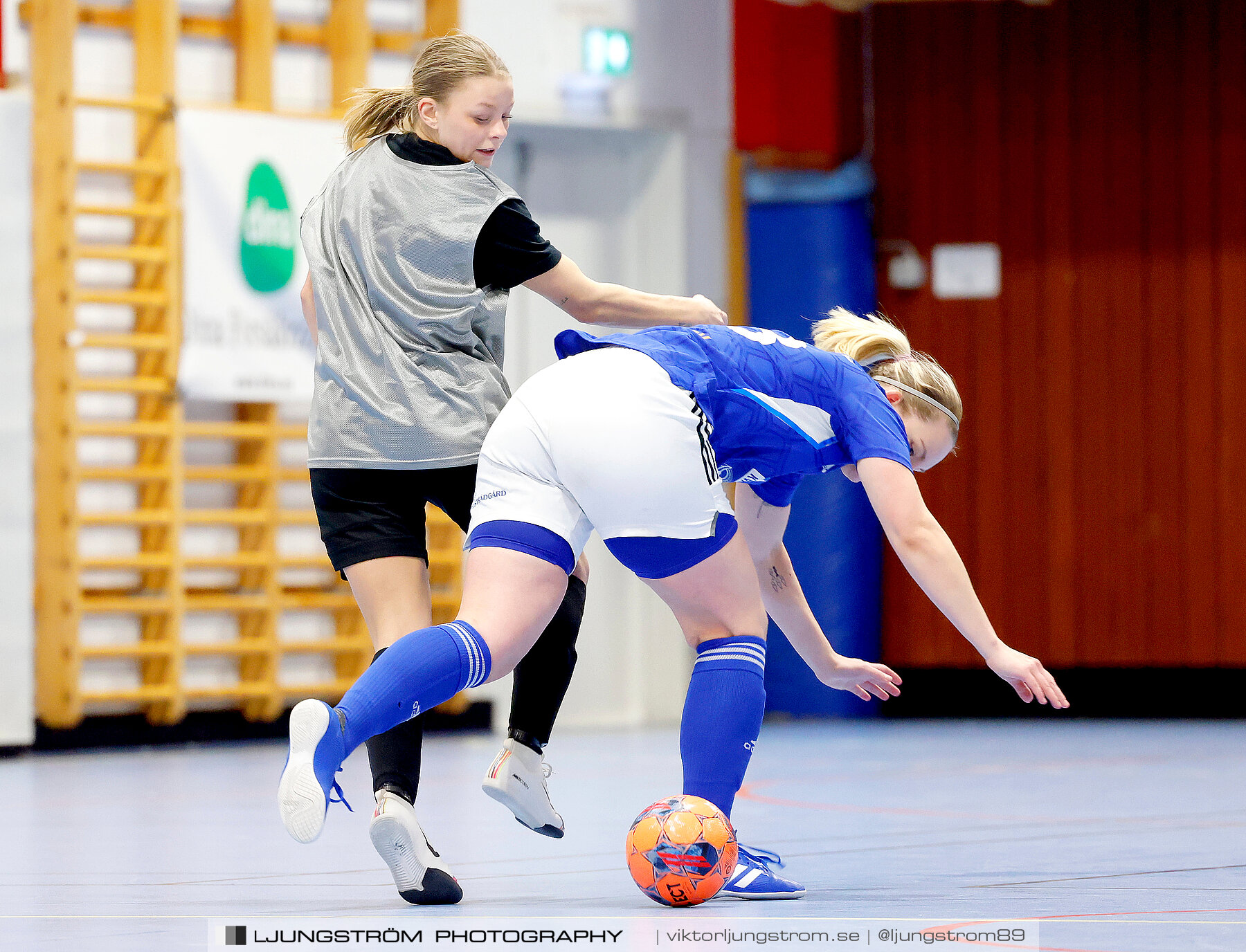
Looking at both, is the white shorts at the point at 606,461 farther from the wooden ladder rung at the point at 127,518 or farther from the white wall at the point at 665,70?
the white wall at the point at 665,70

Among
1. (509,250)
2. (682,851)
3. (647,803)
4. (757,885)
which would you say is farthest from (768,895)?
(647,803)

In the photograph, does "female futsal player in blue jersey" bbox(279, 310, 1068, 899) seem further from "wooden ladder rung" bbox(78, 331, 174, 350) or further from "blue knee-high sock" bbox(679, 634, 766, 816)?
"wooden ladder rung" bbox(78, 331, 174, 350)

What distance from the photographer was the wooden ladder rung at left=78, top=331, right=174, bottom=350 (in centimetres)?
675

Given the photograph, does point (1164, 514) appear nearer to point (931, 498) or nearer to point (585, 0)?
point (931, 498)

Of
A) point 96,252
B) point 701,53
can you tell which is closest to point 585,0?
point 701,53

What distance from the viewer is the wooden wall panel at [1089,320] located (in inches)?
313

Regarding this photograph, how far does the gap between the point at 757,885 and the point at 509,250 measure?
119 centimetres

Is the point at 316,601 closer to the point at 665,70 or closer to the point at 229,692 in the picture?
the point at 229,692

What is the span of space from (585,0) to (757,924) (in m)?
5.96

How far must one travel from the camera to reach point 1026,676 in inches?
108

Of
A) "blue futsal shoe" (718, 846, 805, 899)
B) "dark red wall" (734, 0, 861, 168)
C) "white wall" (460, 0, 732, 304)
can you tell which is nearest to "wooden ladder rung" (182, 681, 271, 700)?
"white wall" (460, 0, 732, 304)

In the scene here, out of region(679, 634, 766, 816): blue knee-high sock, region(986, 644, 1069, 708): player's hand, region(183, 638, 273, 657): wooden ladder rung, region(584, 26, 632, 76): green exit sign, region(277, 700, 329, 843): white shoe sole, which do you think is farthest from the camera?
region(584, 26, 632, 76): green exit sign

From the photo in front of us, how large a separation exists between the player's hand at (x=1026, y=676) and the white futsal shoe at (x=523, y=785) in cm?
85

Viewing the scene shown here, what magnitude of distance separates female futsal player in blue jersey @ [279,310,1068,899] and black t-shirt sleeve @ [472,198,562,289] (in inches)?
6.5
